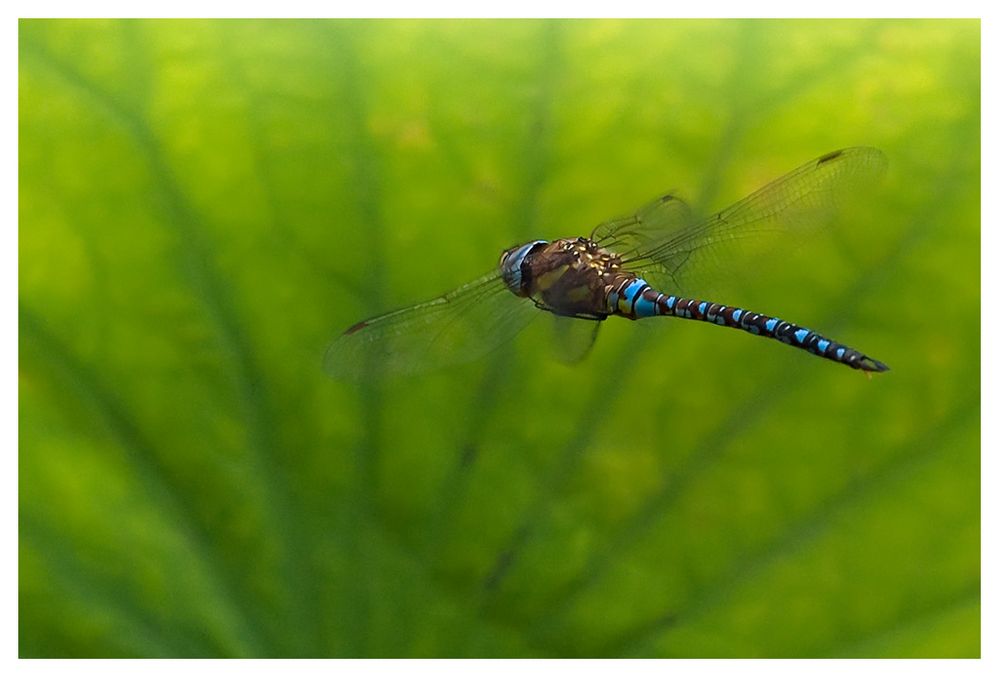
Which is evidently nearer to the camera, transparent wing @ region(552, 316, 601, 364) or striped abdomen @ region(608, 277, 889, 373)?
striped abdomen @ region(608, 277, 889, 373)

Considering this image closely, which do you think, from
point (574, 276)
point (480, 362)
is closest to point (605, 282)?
point (574, 276)

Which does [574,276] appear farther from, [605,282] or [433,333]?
[433,333]

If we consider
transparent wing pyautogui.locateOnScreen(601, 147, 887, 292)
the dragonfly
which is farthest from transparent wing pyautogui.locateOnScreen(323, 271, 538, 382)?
transparent wing pyautogui.locateOnScreen(601, 147, 887, 292)

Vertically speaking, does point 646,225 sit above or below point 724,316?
above

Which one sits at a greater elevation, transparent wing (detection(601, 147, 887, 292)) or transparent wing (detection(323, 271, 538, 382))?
transparent wing (detection(601, 147, 887, 292))

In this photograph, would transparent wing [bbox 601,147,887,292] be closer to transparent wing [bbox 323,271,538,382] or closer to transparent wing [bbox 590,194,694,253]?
transparent wing [bbox 590,194,694,253]

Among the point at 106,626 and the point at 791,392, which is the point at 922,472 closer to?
the point at 791,392

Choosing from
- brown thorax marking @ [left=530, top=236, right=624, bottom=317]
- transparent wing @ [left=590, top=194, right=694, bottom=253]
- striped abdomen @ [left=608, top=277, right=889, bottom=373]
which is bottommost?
striped abdomen @ [left=608, top=277, right=889, bottom=373]
